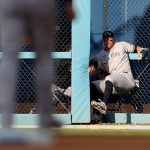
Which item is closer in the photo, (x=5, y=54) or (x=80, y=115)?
(x=5, y=54)

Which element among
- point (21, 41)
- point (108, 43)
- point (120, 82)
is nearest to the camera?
point (21, 41)

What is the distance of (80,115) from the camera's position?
877 cm

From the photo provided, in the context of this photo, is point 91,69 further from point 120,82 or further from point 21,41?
point 21,41

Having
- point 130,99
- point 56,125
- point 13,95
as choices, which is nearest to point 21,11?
point 13,95

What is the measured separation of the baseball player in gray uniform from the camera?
8.46 metres

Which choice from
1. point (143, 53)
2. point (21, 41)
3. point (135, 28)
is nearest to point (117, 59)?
point (143, 53)

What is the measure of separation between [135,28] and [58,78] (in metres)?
1.69

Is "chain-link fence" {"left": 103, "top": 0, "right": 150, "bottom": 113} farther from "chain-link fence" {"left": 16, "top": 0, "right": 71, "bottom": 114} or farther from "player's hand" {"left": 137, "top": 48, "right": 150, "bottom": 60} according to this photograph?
"chain-link fence" {"left": 16, "top": 0, "right": 71, "bottom": 114}

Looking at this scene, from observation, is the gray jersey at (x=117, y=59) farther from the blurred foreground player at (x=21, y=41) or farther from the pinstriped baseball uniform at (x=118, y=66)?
the blurred foreground player at (x=21, y=41)

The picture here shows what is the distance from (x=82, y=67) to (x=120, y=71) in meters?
0.63

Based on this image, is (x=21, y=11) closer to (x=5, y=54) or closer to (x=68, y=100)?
(x=5, y=54)

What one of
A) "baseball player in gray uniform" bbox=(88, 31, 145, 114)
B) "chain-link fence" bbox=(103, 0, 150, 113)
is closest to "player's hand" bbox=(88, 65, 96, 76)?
"baseball player in gray uniform" bbox=(88, 31, 145, 114)

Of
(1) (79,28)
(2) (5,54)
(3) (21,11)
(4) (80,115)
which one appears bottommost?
(4) (80,115)

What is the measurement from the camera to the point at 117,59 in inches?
345
